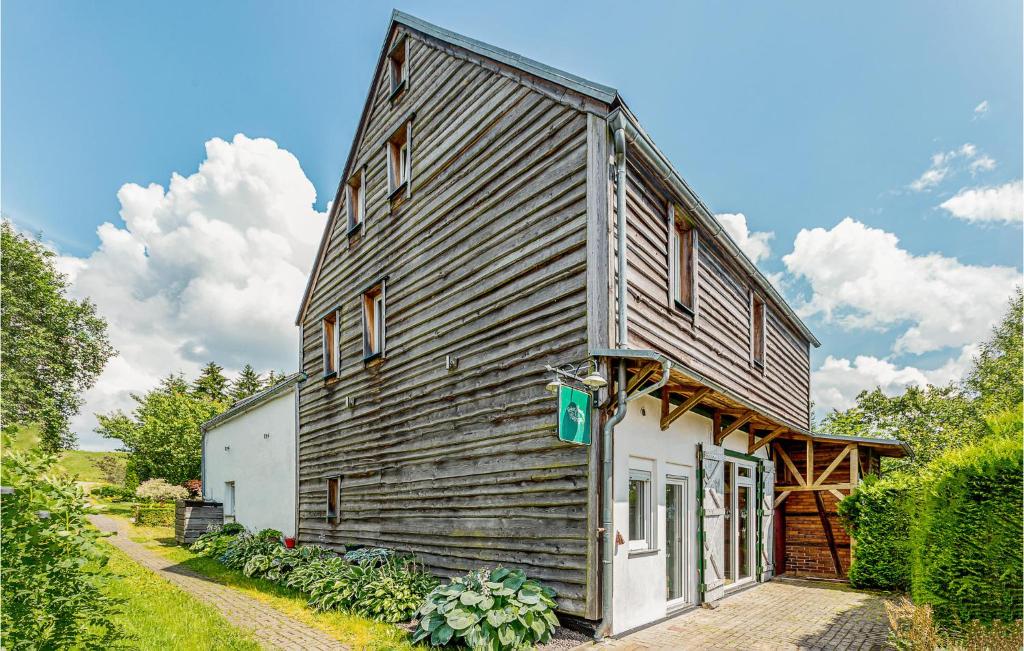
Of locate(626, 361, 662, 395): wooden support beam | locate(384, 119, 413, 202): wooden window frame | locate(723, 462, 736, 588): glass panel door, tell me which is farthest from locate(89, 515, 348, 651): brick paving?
locate(384, 119, 413, 202): wooden window frame

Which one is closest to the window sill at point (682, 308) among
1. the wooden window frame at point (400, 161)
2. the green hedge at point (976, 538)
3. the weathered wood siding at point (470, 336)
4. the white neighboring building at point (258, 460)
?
the weathered wood siding at point (470, 336)

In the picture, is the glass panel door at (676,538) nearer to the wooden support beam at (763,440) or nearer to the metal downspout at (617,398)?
the metal downspout at (617,398)

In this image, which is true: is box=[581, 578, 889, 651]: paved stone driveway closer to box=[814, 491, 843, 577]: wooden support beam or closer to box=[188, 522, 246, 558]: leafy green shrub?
box=[814, 491, 843, 577]: wooden support beam

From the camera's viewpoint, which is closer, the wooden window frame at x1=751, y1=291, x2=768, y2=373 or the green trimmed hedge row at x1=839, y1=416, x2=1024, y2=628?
the green trimmed hedge row at x1=839, y1=416, x2=1024, y2=628

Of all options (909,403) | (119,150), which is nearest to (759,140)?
(119,150)

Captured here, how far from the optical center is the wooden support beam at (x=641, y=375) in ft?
20.8

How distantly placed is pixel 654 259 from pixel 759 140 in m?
3.98

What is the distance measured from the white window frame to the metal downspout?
0.81 m

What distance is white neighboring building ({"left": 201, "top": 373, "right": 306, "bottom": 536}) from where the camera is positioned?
1433 cm

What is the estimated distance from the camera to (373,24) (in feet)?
40.0

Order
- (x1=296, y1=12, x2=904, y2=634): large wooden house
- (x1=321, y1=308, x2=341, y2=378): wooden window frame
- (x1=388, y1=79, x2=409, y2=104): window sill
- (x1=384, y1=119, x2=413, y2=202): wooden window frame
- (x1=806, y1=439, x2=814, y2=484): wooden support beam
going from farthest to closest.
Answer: (x1=321, y1=308, x2=341, y2=378): wooden window frame < (x1=806, y1=439, x2=814, y2=484): wooden support beam < (x1=388, y1=79, x2=409, y2=104): window sill < (x1=384, y1=119, x2=413, y2=202): wooden window frame < (x1=296, y1=12, x2=904, y2=634): large wooden house

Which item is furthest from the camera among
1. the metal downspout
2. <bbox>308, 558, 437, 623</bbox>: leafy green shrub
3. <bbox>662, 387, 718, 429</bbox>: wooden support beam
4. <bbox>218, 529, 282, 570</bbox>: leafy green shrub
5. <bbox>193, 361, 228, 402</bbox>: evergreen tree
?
<bbox>193, 361, 228, 402</bbox>: evergreen tree

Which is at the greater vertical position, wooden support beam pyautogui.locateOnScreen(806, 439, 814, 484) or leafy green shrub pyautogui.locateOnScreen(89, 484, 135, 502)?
wooden support beam pyautogui.locateOnScreen(806, 439, 814, 484)

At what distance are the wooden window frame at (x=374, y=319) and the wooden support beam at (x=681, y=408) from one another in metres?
5.53
